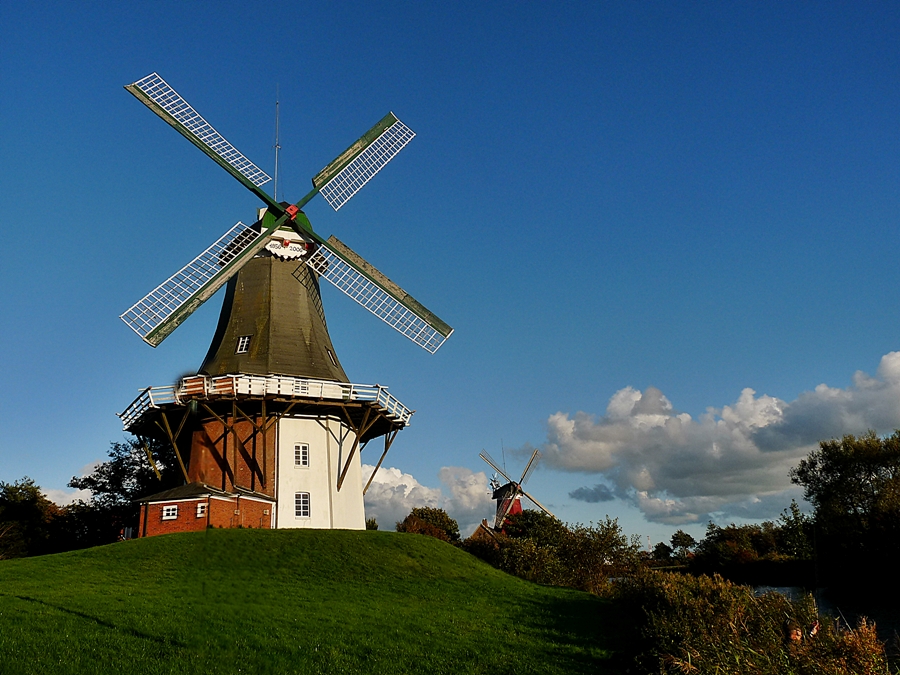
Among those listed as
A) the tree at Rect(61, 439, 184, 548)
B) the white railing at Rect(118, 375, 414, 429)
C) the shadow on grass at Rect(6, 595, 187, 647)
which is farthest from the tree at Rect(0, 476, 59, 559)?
the shadow on grass at Rect(6, 595, 187, 647)

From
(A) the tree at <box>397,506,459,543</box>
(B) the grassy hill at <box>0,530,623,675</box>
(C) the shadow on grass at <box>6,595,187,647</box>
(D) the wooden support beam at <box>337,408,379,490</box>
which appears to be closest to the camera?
(B) the grassy hill at <box>0,530,623,675</box>

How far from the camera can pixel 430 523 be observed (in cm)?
5038

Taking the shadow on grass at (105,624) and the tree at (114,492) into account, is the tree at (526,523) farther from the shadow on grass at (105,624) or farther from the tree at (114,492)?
the shadow on grass at (105,624)

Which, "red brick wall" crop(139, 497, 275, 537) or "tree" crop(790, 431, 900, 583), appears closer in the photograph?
"red brick wall" crop(139, 497, 275, 537)

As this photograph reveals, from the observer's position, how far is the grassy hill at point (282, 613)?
4926 millimetres

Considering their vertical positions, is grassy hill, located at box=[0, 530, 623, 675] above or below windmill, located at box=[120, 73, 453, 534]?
below

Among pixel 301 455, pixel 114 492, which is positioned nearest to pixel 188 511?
pixel 301 455

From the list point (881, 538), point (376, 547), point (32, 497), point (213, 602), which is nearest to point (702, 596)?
point (213, 602)

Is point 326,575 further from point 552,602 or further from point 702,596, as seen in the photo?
point 702,596

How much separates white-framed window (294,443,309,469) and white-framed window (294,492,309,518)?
1.11 m

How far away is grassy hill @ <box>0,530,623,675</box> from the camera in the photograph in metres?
4.93

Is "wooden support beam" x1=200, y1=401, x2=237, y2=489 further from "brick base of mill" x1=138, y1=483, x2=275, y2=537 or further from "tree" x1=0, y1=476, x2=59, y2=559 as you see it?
"tree" x1=0, y1=476, x2=59, y2=559

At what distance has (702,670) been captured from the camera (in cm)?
721

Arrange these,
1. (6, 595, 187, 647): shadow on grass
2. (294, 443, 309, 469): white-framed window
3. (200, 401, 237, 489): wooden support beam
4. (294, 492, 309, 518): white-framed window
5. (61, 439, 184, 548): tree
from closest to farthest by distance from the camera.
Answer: (6, 595, 187, 647): shadow on grass
(200, 401, 237, 489): wooden support beam
(294, 492, 309, 518): white-framed window
(294, 443, 309, 469): white-framed window
(61, 439, 184, 548): tree
